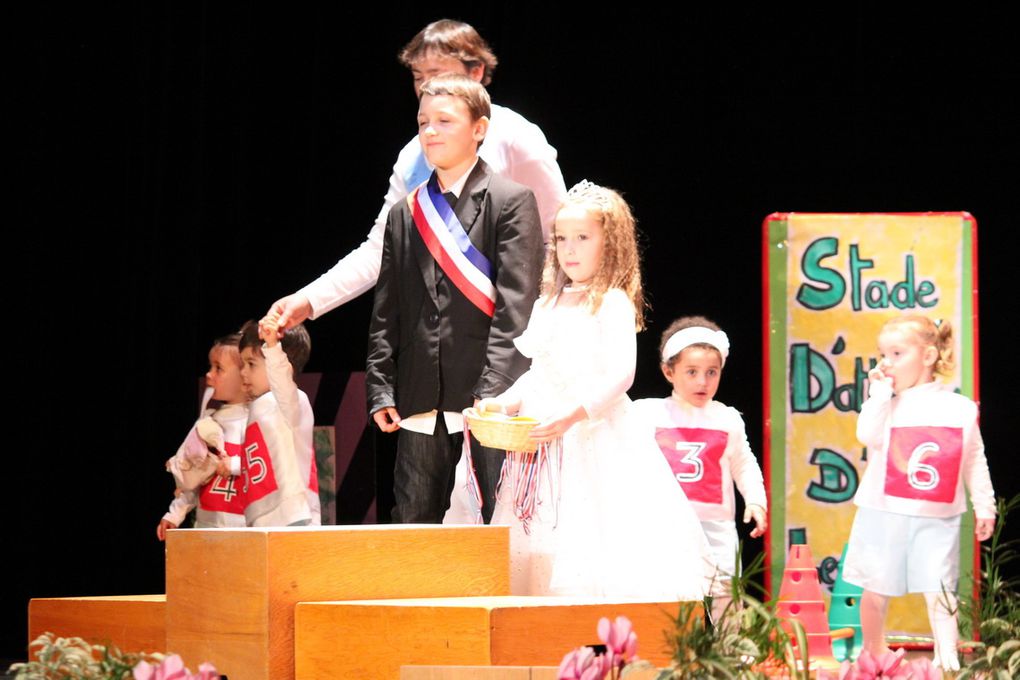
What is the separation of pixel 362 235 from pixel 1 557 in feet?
5.84

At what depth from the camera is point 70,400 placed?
5770 millimetres

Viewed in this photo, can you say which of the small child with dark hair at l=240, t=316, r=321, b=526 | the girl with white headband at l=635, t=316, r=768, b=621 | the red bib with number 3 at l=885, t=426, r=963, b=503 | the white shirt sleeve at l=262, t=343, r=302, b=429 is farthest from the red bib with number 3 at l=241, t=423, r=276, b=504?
the red bib with number 3 at l=885, t=426, r=963, b=503

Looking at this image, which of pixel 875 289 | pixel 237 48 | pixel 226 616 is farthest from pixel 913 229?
pixel 226 616

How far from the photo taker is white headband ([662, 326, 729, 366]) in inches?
190

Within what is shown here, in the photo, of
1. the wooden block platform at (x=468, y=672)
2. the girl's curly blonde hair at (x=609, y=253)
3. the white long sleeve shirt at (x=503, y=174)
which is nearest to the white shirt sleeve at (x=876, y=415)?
the white long sleeve shirt at (x=503, y=174)

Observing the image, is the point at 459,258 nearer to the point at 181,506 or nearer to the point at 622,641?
the point at 622,641

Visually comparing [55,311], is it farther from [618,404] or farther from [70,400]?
[618,404]

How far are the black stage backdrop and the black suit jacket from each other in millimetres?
1903

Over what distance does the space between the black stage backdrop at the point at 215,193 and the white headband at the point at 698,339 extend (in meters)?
0.35

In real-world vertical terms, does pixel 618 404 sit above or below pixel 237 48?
below

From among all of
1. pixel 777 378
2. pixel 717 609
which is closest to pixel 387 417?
pixel 717 609

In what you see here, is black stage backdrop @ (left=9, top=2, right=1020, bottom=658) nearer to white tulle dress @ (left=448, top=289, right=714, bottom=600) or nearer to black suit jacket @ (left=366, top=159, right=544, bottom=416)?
black suit jacket @ (left=366, top=159, right=544, bottom=416)

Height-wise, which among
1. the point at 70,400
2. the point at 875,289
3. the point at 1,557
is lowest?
the point at 1,557

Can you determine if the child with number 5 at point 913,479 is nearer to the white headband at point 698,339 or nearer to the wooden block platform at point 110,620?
the white headband at point 698,339
